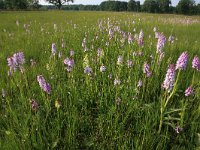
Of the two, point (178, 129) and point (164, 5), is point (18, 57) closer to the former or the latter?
point (178, 129)

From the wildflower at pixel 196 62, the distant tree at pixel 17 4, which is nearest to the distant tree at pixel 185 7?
the distant tree at pixel 17 4

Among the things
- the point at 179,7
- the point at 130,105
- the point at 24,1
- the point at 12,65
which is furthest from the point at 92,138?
the point at 179,7

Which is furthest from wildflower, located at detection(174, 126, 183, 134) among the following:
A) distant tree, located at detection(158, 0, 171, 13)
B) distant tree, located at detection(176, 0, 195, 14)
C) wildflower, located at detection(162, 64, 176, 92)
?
distant tree, located at detection(158, 0, 171, 13)

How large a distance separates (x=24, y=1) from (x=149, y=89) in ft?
233

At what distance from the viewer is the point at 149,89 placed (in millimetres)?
3018

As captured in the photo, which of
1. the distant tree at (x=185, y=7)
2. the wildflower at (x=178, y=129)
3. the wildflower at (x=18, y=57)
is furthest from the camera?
the distant tree at (x=185, y=7)

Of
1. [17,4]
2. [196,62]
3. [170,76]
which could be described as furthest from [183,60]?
[17,4]

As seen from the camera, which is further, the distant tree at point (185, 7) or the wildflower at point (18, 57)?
the distant tree at point (185, 7)

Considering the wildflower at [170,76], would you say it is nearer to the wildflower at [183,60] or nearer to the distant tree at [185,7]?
the wildflower at [183,60]

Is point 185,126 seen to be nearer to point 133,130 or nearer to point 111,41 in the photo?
point 133,130

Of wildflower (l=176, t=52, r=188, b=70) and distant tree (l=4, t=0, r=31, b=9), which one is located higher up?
distant tree (l=4, t=0, r=31, b=9)

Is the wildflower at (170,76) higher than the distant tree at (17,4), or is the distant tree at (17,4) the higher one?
the distant tree at (17,4)

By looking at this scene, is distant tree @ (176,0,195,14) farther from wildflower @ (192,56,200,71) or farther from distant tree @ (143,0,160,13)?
wildflower @ (192,56,200,71)

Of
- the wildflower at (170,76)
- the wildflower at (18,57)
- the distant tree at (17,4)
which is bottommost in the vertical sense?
the wildflower at (170,76)
